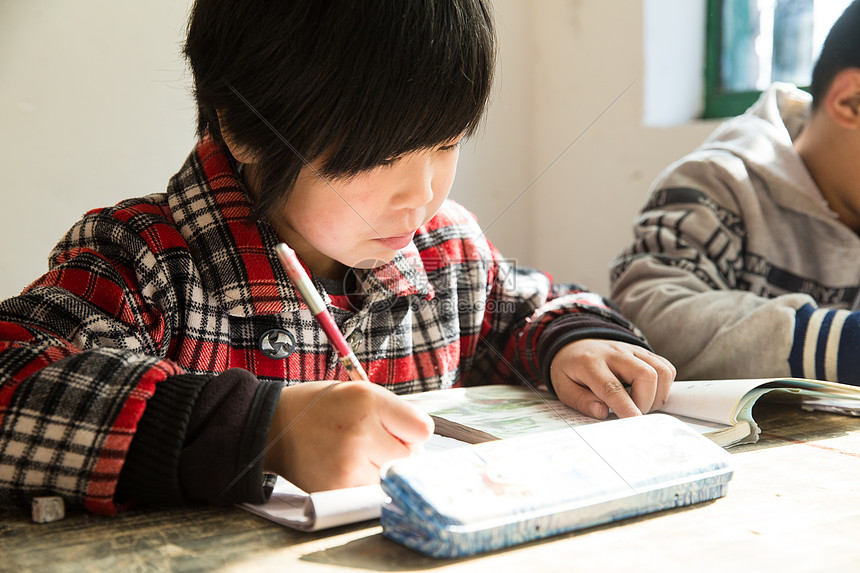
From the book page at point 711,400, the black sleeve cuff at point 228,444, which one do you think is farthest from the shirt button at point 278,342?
the book page at point 711,400

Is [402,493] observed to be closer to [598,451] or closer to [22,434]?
[598,451]

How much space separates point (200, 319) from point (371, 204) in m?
0.18

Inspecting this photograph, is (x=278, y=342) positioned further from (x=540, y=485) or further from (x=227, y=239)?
(x=540, y=485)

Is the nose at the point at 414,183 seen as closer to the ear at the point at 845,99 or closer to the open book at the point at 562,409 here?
the open book at the point at 562,409

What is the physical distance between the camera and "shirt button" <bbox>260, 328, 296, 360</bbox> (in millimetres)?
701

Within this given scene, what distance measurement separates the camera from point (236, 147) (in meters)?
0.67

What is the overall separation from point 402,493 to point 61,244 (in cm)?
43

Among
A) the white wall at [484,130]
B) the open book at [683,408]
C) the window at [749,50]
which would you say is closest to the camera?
the open book at [683,408]

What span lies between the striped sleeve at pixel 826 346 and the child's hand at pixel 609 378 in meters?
0.16

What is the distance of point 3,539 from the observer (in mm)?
404

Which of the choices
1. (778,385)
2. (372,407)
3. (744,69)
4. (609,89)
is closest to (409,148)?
(372,407)

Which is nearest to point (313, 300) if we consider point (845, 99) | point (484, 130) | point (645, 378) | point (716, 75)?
point (645, 378)

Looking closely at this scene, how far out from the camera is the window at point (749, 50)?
4.39 feet

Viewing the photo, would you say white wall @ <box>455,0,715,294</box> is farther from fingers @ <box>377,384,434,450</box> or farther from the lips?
fingers @ <box>377,384,434,450</box>
